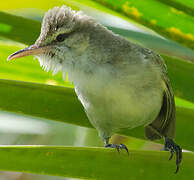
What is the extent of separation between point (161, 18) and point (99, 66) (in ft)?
1.40

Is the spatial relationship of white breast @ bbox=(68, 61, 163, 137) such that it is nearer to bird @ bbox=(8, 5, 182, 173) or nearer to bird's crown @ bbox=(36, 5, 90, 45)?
bird @ bbox=(8, 5, 182, 173)

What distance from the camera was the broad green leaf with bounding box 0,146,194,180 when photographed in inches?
49.3

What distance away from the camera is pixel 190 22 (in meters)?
2.04

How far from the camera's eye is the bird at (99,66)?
211 centimetres

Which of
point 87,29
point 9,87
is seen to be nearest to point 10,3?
point 87,29

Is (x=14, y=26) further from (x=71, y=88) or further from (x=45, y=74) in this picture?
(x=71, y=88)

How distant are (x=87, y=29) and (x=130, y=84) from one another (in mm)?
439

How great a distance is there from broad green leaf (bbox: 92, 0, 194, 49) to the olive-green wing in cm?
39

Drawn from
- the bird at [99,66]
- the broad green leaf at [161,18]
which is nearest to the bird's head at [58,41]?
the bird at [99,66]

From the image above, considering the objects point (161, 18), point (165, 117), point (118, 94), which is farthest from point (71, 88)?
point (165, 117)

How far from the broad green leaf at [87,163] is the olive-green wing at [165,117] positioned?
40.0 inches

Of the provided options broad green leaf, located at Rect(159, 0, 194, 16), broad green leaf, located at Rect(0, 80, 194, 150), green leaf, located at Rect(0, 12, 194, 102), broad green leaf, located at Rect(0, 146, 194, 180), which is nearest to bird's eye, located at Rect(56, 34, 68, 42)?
green leaf, located at Rect(0, 12, 194, 102)

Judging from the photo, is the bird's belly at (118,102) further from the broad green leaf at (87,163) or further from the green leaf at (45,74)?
the broad green leaf at (87,163)

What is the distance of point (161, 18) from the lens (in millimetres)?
2045
